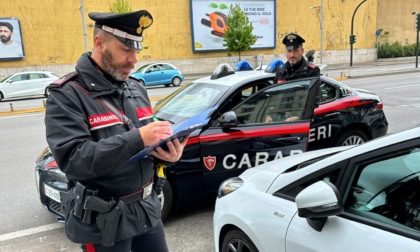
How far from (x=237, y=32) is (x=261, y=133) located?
28582mm

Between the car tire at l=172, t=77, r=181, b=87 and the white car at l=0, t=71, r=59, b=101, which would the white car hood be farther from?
the car tire at l=172, t=77, r=181, b=87

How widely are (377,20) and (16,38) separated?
128 feet

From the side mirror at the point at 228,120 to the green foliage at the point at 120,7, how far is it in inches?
936

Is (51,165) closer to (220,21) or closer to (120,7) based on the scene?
(120,7)

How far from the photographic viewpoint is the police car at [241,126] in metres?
3.69

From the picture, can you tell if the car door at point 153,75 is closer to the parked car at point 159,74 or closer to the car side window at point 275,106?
the parked car at point 159,74

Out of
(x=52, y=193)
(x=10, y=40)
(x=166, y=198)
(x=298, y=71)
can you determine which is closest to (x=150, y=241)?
(x=166, y=198)

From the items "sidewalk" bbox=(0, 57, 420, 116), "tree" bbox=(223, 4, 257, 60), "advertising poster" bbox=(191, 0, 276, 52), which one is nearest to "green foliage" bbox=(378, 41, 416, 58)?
"sidewalk" bbox=(0, 57, 420, 116)

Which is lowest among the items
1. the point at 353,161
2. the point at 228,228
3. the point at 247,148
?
the point at 228,228

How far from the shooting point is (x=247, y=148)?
3.87 meters

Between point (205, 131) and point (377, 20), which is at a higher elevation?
point (377, 20)

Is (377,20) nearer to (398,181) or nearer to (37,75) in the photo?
(37,75)

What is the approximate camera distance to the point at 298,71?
4.93 m

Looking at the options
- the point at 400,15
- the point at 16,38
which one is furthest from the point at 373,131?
the point at 400,15
